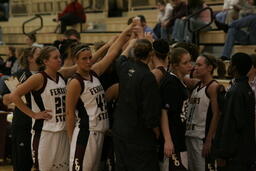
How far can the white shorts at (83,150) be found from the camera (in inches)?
205

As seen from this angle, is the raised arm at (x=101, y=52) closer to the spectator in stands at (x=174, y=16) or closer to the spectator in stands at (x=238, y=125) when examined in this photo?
the spectator in stands at (x=238, y=125)

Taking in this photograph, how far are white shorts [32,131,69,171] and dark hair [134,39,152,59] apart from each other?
1.27 metres

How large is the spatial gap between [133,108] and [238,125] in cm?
89

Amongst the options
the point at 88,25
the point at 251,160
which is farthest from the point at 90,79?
the point at 88,25

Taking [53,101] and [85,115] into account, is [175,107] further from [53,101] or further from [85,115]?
[53,101]

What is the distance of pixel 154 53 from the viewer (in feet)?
16.3

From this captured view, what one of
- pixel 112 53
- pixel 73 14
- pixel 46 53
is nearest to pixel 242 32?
pixel 112 53

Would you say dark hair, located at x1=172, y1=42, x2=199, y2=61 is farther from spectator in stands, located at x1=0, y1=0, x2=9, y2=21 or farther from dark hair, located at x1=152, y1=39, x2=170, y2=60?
spectator in stands, located at x1=0, y1=0, x2=9, y2=21

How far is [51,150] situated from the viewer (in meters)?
5.48

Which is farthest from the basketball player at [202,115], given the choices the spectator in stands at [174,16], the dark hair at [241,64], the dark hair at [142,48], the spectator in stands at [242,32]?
the spectator in stands at [174,16]

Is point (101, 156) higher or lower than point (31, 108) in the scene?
lower

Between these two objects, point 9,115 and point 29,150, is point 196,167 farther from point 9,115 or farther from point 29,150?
point 9,115

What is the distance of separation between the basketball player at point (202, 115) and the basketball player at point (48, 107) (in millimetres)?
1230

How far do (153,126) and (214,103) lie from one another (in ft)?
2.52
